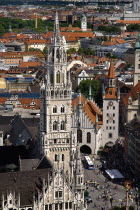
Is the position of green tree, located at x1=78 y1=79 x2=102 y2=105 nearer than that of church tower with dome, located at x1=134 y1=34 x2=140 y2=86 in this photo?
No

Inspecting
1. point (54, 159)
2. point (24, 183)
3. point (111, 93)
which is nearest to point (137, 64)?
point (111, 93)

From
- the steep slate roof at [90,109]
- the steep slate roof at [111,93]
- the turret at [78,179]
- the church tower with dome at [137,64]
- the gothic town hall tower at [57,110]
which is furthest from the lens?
the church tower with dome at [137,64]

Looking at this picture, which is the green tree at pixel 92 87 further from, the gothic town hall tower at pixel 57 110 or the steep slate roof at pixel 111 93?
the gothic town hall tower at pixel 57 110

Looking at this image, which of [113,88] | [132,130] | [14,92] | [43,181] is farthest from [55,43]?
[14,92]

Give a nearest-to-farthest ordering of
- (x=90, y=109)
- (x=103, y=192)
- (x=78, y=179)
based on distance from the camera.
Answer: (x=78, y=179), (x=103, y=192), (x=90, y=109)

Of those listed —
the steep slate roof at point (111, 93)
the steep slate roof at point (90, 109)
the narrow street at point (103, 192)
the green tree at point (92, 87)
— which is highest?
the steep slate roof at point (111, 93)

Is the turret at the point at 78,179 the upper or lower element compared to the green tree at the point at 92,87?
upper

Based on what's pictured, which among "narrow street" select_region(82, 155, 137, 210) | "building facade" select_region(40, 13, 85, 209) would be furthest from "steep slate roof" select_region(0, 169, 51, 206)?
"narrow street" select_region(82, 155, 137, 210)

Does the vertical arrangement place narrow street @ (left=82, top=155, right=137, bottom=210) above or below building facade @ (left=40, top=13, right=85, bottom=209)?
below

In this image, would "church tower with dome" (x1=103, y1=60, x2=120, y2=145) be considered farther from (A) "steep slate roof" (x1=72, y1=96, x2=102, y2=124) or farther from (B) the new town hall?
(B) the new town hall

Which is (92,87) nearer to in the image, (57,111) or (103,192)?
(103,192)

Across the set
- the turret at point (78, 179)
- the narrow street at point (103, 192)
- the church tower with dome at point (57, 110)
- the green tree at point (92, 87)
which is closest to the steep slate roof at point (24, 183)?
the turret at point (78, 179)
